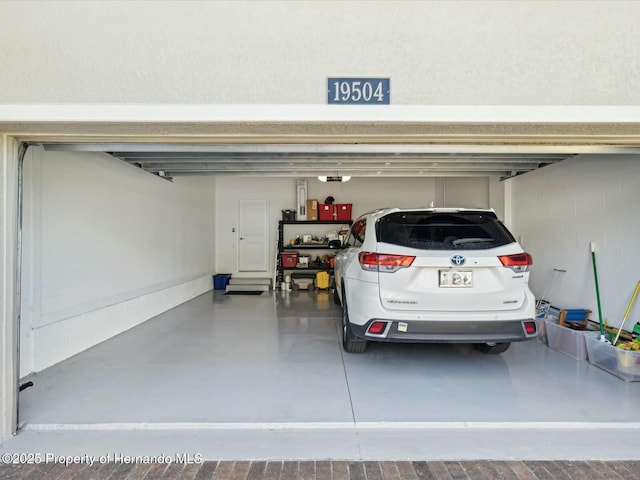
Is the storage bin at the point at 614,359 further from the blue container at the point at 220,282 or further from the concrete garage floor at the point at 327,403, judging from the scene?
the blue container at the point at 220,282

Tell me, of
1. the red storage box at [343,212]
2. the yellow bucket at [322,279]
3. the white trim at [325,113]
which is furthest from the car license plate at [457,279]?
the red storage box at [343,212]

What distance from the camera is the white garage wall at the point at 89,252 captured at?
3.01 m

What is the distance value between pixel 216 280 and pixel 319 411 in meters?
6.08

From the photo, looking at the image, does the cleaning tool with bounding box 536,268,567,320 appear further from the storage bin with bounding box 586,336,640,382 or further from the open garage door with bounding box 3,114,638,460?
the storage bin with bounding box 586,336,640,382

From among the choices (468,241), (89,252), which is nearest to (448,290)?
(468,241)

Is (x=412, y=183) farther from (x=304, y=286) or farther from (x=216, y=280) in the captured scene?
(x=216, y=280)

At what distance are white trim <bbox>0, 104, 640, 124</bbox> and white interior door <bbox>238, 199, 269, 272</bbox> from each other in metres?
6.73

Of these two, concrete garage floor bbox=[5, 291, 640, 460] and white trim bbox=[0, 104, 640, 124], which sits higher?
white trim bbox=[0, 104, 640, 124]

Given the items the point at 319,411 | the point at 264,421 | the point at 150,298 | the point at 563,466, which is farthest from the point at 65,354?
the point at 563,466

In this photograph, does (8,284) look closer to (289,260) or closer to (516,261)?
(516,261)

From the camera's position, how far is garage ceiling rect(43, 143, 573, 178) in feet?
9.29

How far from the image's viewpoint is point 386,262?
2.67m

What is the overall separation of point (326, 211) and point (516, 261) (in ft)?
18.9

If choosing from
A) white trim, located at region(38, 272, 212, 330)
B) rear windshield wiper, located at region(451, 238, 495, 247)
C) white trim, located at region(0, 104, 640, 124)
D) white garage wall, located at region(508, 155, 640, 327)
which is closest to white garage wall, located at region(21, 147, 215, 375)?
white trim, located at region(38, 272, 212, 330)
